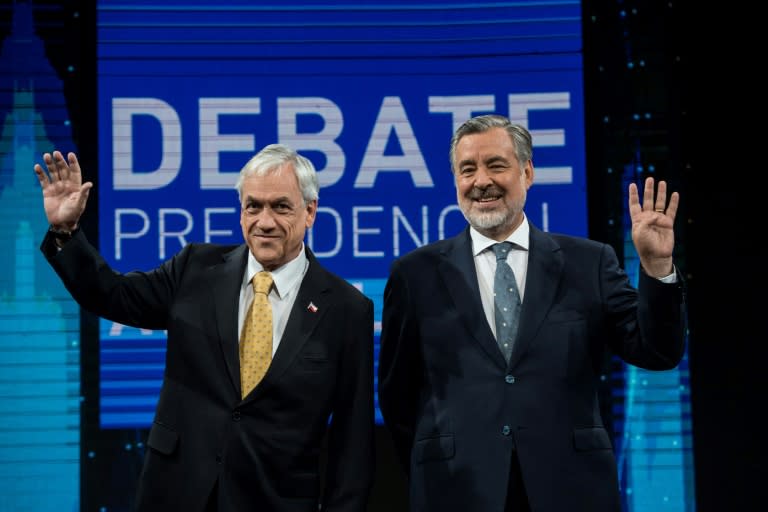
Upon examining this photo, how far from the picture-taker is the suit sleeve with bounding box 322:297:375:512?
2430mm

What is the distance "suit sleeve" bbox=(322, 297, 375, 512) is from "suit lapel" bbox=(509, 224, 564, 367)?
43 cm

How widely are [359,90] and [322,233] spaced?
26.4 inches

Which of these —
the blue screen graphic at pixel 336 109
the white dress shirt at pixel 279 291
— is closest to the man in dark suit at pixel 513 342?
the white dress shirt at pixel 279 291

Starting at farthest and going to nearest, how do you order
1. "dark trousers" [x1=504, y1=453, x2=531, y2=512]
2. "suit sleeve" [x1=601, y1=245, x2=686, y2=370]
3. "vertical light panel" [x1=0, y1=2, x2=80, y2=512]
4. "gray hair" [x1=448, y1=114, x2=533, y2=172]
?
"vertical light panel" [x1=0, y1=2, x2=80, y2=512] → "gray hair" [x1=448, y1=114, x2=533, y2=172] → "dark trousers" [x1=504, y1=453, x2=531, y2=512] → "suit sleeve" [x1=601, y1=245, x2=686, y2=370]

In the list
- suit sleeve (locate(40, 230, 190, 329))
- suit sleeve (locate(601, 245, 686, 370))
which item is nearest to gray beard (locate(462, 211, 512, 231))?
suit sleeve (locate(601, 245, 686, 370))

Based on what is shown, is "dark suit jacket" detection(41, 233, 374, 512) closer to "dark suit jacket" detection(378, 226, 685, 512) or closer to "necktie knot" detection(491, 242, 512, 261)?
"dark suit jacket" detection(378, 226, 685, 512)

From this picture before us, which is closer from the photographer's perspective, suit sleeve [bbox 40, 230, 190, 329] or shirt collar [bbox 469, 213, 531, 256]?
suit sleeve [bbox 40, 230, 190, 329]

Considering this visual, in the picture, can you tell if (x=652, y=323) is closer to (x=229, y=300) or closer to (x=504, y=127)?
(x=504, y=127)

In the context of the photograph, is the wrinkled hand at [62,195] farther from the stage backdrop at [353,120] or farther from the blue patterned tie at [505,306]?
the stage backdrop at [353,120]

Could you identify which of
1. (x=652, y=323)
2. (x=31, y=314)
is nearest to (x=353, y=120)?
(x=31, y=314)

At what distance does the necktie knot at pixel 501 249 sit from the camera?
249cm

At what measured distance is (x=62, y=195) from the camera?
92.8 inches

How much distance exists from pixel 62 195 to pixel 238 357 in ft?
2.07

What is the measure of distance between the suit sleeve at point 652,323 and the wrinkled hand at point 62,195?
1.44 metres
